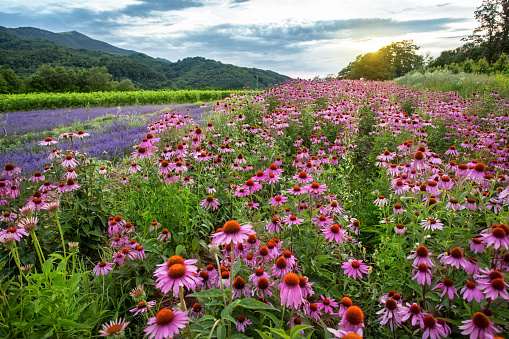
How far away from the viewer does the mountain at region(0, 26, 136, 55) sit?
10325cm

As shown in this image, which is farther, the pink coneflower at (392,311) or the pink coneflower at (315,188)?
the pink coneflower at (315,188)

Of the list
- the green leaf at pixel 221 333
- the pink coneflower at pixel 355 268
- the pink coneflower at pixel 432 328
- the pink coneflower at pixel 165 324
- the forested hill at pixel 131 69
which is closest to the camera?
the pink coneflower at pixel 165 324

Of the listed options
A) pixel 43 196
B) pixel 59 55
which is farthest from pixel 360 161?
pixel 59 55

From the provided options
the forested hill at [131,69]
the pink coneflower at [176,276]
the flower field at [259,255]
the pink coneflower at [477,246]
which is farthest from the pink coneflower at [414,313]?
the forested hill at [131,69]

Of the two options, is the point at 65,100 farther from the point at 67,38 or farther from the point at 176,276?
the point at 67,38

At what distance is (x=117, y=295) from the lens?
224 centimetres

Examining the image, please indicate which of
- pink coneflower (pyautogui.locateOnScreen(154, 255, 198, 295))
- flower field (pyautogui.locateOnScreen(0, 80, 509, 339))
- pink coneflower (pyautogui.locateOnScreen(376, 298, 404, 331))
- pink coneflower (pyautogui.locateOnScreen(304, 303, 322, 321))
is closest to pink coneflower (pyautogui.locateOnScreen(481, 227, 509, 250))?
flower field (pyautogui.locateOnScreen(0, 80, 509, 339))

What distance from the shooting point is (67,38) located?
384ft

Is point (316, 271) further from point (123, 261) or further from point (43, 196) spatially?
point (43, 196)

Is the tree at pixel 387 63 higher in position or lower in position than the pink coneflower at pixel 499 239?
higher

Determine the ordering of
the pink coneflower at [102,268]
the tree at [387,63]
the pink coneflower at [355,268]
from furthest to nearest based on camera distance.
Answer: the tree at [387,63] → the pink coneflower at [102,268] → the pink coneflower at [355,268]

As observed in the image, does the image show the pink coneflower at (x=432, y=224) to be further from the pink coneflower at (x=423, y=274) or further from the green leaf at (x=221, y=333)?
the green leaf at (x=221, y=333)

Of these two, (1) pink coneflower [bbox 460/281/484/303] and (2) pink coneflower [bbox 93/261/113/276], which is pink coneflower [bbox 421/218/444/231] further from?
(2) pink coneflower [bbox 93/261/113/276]

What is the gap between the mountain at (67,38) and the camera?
103250 mm
